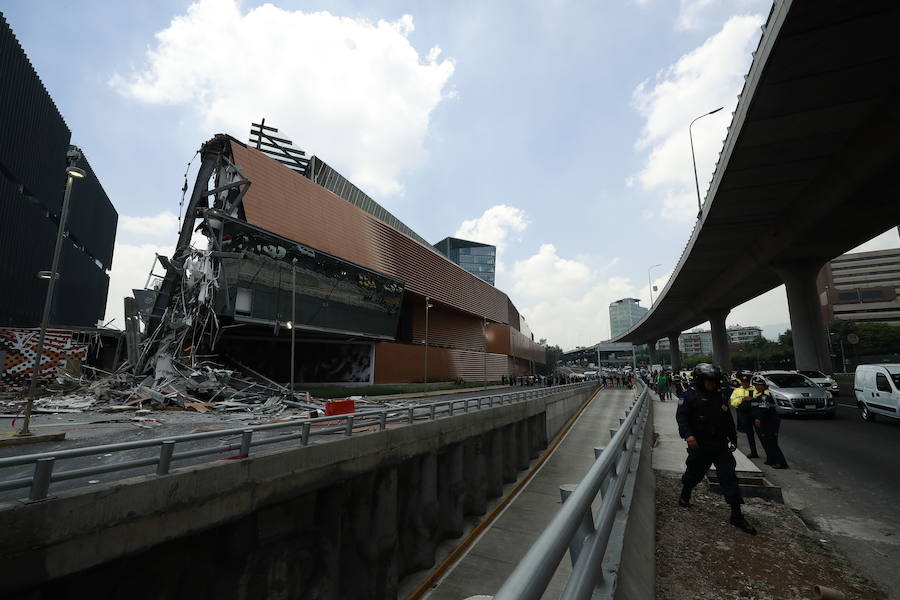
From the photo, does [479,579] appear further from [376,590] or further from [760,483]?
[760,483]

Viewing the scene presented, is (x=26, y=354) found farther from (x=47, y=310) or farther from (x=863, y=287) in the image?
(x=863, y=287)

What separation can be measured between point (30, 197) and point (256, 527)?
270ft

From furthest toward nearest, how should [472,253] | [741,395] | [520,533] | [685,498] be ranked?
[472,253] → [520,533] → [741,395] → [685,498]

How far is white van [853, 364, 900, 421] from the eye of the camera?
14.3 meters

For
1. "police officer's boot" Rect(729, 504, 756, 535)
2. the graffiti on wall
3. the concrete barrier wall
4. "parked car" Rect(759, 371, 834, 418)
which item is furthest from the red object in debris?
the graffiti on wall

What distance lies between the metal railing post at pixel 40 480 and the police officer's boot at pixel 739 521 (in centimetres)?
783

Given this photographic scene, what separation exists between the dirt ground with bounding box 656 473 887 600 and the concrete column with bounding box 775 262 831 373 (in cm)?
3452

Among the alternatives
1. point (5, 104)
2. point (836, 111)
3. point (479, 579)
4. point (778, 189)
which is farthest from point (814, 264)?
point (5, 104)

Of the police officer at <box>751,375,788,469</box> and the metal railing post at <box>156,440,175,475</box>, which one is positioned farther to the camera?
the police officer at <box>751,375,788,469</box>

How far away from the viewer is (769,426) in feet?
32.4

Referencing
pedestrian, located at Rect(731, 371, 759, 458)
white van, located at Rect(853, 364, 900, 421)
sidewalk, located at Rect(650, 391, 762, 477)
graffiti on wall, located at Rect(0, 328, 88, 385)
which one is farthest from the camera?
graffiti on wall, located at Rect(0, 328, 88, 385)

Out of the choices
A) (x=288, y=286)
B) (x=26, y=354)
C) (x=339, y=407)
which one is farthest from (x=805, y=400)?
(x=26, y=354)

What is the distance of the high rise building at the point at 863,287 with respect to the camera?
98.4 m

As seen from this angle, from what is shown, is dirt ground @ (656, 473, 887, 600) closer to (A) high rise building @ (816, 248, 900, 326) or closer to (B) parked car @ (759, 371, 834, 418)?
(B) parked car @ (759, 371, 834, 418)
